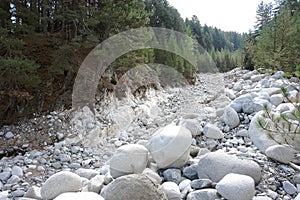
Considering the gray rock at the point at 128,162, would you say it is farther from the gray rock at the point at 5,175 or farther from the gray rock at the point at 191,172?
the gray rock at the point at 5,175

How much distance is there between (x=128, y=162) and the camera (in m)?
2.36

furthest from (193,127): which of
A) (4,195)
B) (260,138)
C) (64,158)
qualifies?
(4,195)

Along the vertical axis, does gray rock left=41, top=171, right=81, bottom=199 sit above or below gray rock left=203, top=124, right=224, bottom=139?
below

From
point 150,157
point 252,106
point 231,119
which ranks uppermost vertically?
point 252,106

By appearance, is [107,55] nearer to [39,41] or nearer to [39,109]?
[39,41]

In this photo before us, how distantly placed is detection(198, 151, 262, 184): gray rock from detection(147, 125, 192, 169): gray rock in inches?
9.7

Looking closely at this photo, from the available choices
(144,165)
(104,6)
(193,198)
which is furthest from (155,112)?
(193,198)

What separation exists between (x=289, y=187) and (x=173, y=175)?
982 mm

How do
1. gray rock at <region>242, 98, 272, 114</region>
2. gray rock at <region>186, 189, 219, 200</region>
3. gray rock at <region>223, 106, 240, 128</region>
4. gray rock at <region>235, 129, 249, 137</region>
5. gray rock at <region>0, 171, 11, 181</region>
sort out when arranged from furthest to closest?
1. gray rock at <region>242, 98, 272, 114</region>
2. gray rock at <region>223, 106, 240, 128</region>
3. gray rock at <region>0, 171, 11, 181</region>
4. gray rock at <region>235, 129, 249, 137</region>
5. gray rock at <region>186, 189, 219, 200</region>

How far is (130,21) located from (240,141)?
3.81 meters

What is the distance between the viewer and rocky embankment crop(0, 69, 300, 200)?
196cm

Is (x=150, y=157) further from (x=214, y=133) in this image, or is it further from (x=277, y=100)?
(x=277, y=100)

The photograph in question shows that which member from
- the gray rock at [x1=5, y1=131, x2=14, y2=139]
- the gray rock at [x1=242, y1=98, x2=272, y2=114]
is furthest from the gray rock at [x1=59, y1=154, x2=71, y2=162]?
the gray rock at [x1=242, y1=98, x2=272, y2=114]

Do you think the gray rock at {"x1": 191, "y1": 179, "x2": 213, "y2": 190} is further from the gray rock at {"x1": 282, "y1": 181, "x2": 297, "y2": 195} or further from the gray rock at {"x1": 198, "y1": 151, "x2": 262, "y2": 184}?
the gray rock at {"x1": 282, "y1": 181, "x2": 297, "y2": 195}
